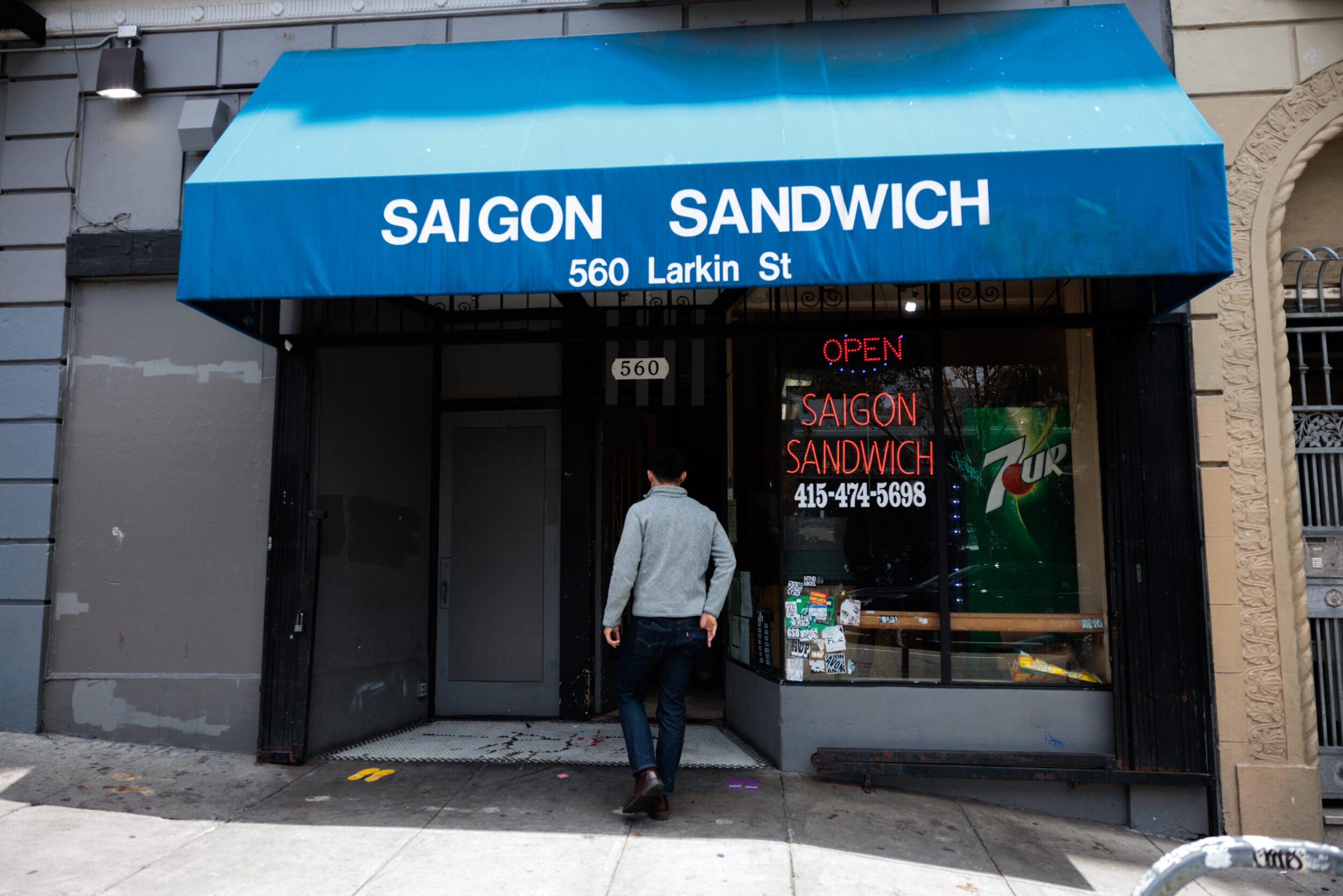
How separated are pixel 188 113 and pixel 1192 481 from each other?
22.7ft

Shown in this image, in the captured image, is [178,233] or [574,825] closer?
[574,825]

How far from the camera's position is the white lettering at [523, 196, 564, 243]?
13.9 ft

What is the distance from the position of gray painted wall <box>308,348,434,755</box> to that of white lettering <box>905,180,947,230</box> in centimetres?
387

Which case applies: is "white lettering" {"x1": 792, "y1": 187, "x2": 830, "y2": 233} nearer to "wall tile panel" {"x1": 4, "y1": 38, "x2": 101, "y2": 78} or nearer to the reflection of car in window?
the reflection of car in window

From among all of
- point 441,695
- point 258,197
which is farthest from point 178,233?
point 441,695

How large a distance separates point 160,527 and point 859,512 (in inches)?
186

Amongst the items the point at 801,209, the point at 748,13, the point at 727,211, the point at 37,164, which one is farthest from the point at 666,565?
the point at 37,164

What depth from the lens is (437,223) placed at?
4.27 m

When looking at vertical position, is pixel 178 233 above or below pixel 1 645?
above

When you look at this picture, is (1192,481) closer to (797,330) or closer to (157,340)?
(797,330)

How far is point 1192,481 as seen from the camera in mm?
4852

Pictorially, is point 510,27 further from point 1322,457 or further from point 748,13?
point 1322,457

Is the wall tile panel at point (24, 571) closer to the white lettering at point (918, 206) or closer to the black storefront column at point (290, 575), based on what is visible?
the black storefront column at point (290, 575)

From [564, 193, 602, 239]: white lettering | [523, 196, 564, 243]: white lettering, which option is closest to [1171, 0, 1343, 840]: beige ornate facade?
[564, 193, 602, 239]: white lettering
